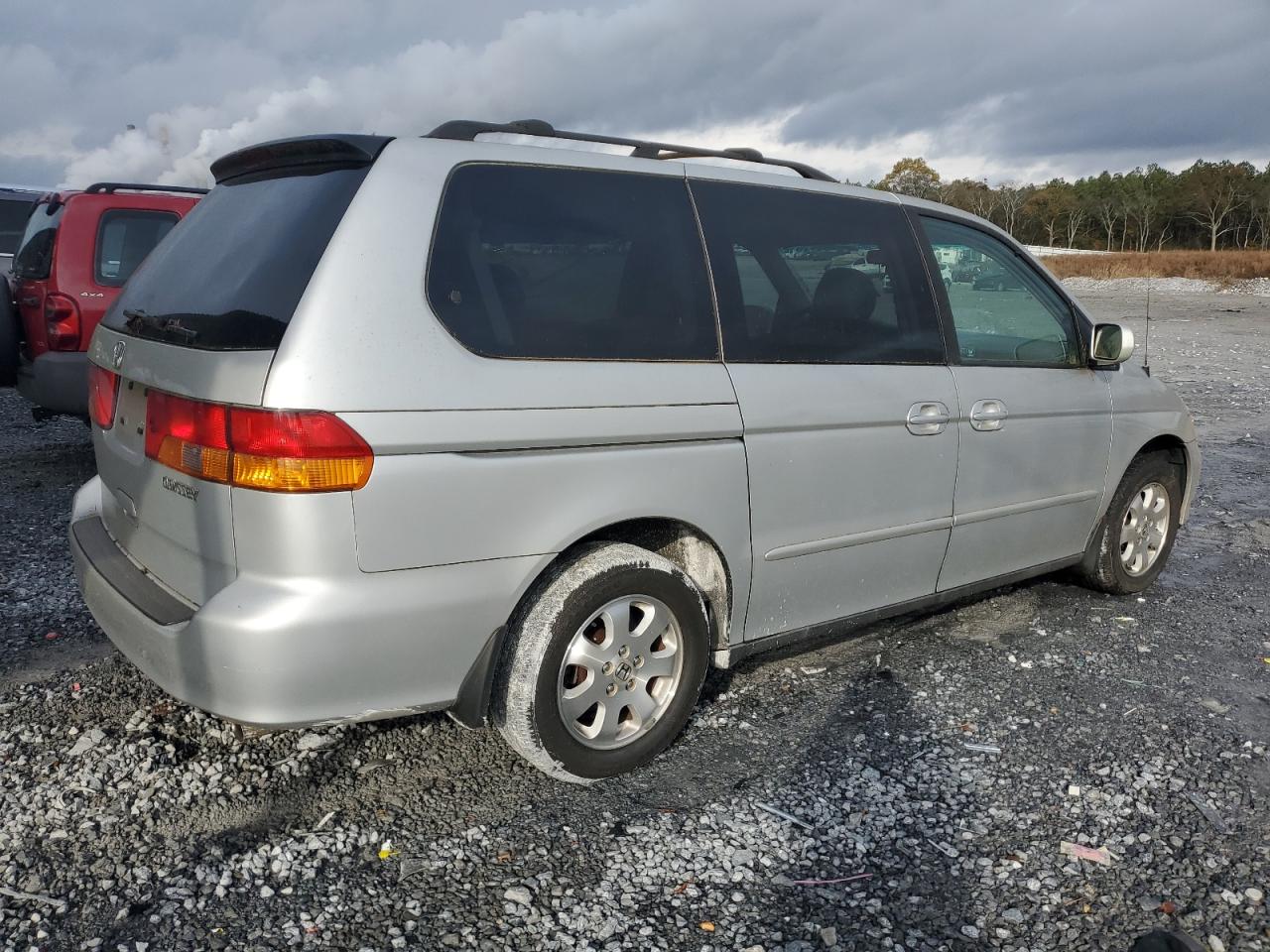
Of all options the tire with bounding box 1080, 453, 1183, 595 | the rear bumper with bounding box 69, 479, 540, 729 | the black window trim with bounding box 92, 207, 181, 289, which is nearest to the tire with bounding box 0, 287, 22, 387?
the black window trim with bounding box 92, 207, 181, 289

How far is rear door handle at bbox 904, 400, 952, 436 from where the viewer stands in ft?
12.0

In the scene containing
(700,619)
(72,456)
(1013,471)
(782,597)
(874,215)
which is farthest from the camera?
(72,456)

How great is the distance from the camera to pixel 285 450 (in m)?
2.41

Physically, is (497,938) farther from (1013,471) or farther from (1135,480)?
(1135,480)

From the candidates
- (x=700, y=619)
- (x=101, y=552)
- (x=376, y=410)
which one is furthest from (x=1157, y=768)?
(x=101, y=552)

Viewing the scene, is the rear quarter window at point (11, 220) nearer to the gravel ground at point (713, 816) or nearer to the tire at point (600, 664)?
the gravel ground at point (713, 816)

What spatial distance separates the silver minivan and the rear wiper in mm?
21

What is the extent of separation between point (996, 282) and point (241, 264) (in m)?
3.05

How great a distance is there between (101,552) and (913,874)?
263cm

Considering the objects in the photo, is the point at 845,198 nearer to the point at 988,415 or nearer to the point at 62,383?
the point at 988,415

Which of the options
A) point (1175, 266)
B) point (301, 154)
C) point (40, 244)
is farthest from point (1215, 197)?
point (301, 154)

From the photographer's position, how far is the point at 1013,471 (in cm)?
412

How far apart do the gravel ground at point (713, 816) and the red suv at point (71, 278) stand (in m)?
2.87

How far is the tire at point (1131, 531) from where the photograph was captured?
4816 mm
